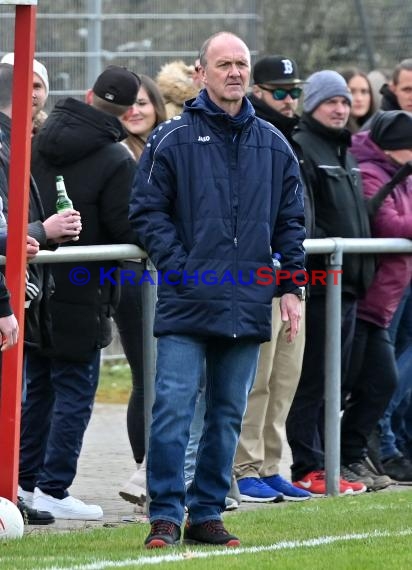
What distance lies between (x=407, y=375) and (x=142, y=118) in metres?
2.26

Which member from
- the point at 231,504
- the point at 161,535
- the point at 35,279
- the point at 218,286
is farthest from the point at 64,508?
the point at 218,286

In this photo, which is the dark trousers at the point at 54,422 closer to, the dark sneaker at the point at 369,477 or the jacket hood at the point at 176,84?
the dark sneaker at the point at 369,477

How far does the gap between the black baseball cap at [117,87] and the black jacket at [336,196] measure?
1.07 meters

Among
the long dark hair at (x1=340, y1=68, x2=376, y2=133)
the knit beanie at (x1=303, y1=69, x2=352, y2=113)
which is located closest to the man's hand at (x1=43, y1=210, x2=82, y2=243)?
the knit beanie at (x1=303, y1=69, x2=352, y2=113)

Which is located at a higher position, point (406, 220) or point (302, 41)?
point (302, 41)

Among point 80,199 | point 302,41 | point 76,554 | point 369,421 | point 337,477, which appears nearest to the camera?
point 76,554

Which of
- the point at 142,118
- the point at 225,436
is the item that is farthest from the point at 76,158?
the point at 225,436

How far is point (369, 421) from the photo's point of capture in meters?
9.62

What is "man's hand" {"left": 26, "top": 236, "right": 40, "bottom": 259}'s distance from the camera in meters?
7.05

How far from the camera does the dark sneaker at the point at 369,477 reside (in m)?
9.46

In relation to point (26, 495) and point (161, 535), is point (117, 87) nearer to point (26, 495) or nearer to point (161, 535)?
point (26, 495)

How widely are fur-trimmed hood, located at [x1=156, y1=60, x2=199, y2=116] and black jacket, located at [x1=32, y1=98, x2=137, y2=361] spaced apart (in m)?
1.67

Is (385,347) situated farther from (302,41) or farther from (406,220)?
(302,41)

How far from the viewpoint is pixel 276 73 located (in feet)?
30.3
